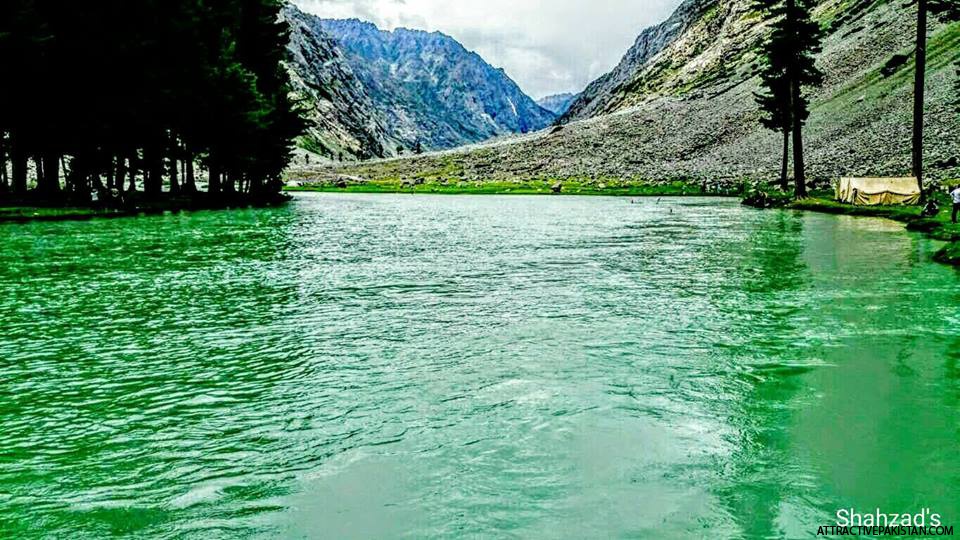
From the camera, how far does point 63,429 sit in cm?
959

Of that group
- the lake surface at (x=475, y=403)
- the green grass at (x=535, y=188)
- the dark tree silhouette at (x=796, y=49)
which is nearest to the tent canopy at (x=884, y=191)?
the dark tree silhouette at (x=796, y=49)

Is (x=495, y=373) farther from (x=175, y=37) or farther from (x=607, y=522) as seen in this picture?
(x=175, y=37)

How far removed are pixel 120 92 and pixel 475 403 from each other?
53511 mm

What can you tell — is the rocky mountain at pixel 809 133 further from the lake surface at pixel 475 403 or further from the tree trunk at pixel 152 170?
the lake surface at pixel 475 403

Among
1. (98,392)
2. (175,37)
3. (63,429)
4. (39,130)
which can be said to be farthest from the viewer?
(175,37)

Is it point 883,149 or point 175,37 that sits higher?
point 175,37

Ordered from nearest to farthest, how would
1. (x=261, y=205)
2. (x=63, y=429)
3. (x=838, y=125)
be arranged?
(x=63, y=429)
(x=261, y=205)
(x=838, y=125)

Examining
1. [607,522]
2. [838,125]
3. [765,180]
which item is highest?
[838,125]

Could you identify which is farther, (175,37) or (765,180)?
(765,180)

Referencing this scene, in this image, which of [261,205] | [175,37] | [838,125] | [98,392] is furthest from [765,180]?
[98,392]

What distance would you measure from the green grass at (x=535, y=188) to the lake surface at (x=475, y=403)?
288ft

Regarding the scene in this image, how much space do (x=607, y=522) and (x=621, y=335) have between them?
8.06 m

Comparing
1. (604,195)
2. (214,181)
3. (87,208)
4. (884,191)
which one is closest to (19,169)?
(87,208)

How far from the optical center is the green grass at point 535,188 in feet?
361
